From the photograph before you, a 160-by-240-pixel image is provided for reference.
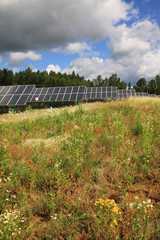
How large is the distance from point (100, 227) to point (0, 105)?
1839 cm

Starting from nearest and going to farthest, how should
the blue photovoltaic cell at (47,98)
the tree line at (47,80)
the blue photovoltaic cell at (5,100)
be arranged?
1. the blue photovoltaic cell at (5,100)
2. the blue photovoltaic cell at (47,98)
3. the tree line at (47,80)

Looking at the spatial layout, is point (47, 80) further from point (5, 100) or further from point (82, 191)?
point (82, 191)

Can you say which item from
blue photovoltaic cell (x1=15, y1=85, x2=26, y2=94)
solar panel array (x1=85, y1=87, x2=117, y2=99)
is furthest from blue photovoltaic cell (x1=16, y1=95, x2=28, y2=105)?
solar panel array (x1=85, y1=87, x2=117, y2=99)

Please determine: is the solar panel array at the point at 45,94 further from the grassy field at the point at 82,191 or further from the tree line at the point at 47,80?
the tree line at the point at 47,80

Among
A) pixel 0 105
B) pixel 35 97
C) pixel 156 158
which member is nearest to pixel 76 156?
pixel 156 158

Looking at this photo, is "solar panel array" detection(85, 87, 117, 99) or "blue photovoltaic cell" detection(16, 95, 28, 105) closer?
"blue photovoltaic cell" detection(16, 95, 28, 105)

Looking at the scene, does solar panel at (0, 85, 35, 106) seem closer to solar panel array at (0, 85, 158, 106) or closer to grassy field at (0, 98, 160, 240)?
solar panel array at (0, 85, 158, 106)

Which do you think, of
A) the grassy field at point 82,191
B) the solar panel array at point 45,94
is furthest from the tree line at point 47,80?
the grassy field at point 82,191

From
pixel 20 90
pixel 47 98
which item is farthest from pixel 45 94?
pixel 20 90

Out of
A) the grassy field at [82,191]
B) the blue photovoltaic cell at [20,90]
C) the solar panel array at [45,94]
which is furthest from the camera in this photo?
the blue photovoltaic cell at [20,90]

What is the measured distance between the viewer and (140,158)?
15.9ft

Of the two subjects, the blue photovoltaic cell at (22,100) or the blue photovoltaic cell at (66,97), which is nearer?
the blue photovoltaic cell at (22,100)

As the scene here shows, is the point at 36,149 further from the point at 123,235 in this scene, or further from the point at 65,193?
the point at 123,235

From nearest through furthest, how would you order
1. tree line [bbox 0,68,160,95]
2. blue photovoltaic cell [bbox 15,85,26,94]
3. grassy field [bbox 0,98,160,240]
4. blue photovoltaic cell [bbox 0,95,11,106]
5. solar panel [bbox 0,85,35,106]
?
grassy field [bbox 0,98,160,240]
blue photovoltaic cell [bbox 0,95,11,106]
solar panel [bbox 0,85,35,106]
blue photovoltaic cell [bbox 15,85,26,94]
tree line [bbox 0,68,160,95]
